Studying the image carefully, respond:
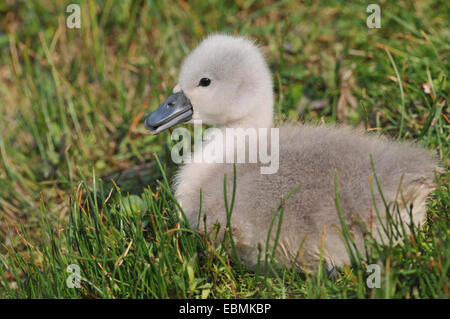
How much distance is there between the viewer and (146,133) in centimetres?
354

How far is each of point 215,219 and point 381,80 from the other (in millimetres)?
1717

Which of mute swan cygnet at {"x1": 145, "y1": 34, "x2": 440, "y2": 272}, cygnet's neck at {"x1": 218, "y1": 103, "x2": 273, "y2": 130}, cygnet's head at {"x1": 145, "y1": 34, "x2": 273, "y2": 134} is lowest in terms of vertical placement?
mute swan cygnet at {"x1": 145, "y1": 34, "x2": 440, "y2": 272}

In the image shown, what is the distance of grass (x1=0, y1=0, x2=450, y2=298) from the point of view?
203 centimetres

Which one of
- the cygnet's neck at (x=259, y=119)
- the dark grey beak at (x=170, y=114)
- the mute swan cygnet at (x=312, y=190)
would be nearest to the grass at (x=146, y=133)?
the mute swan cygnet at (x=312, y=190)

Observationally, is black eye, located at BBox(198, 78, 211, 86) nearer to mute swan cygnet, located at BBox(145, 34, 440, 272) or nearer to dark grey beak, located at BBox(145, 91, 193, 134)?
dark grey beak, located at BBox(145, 91, 193, 134)

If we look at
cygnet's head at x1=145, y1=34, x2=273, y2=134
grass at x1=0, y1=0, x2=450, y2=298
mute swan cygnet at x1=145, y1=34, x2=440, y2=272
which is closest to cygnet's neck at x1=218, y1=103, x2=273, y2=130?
cygnet's head at x1=145, y1=34, x2=273, y2=134

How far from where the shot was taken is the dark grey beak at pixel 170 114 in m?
2.56

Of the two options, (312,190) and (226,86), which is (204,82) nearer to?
(226,86)

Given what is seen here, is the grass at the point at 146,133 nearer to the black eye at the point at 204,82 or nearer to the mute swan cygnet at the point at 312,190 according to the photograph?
the mute swan cygnet at the point at 312,190

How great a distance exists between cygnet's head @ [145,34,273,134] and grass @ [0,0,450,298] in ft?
1.17

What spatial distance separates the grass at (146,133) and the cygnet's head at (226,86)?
357mm

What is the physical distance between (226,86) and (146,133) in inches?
44.3

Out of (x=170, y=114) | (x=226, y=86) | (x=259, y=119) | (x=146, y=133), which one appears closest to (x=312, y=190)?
(x=259, y=119)
